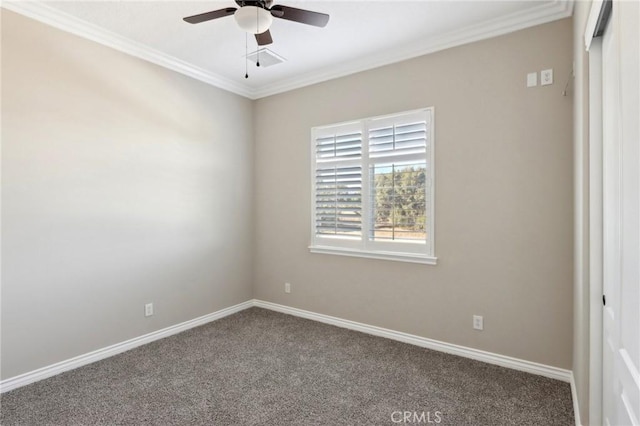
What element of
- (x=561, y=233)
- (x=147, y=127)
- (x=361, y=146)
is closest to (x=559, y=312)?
(x=561, y=233)

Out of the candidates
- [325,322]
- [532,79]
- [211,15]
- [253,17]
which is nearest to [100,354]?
[325,322]

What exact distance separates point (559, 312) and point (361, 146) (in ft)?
7.28

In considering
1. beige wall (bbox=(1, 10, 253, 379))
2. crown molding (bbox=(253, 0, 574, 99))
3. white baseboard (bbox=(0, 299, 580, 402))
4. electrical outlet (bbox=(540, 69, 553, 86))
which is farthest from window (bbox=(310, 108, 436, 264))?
beige wall (bbox=(1, 10, 253, 379))

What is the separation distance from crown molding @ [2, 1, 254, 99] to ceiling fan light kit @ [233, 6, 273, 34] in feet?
5.55

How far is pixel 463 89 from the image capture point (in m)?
2.99

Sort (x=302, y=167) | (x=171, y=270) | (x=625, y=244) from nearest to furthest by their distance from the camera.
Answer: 1. (x=625, y=244)
2. (x=171, y=270)
3. (x=302, y=167)

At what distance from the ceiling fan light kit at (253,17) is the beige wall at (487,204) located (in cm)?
171

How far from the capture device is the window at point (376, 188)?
323cm

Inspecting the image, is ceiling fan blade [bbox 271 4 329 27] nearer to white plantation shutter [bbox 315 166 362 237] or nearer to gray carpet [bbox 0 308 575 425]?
white plantation shutter [bbox 315 166 362 237]

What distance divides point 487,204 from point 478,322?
1.00 metres

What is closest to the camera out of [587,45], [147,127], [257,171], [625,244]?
[625,244]

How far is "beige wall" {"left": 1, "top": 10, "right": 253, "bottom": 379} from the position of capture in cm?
255

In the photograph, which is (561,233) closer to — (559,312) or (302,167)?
(559,312)

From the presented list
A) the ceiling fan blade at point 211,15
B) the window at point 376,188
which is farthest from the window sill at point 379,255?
the ceiling fan blade at point 211,15
